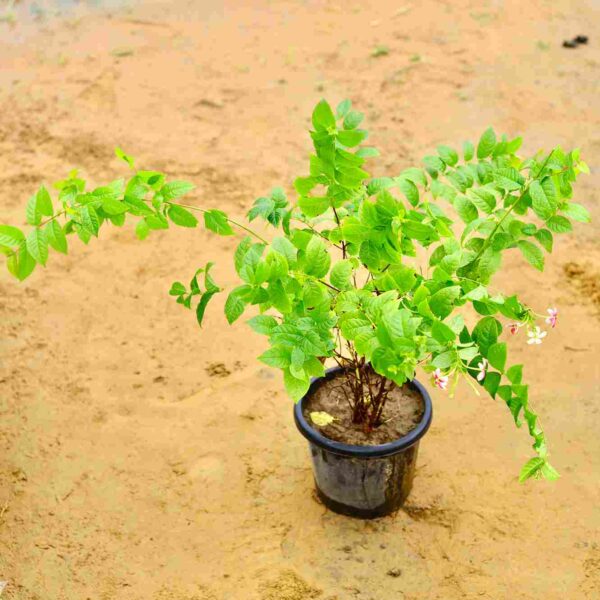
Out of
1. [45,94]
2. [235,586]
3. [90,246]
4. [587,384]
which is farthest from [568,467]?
[45,94]

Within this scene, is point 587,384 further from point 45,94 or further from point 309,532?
point 45,94

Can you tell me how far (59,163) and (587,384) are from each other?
133 inches

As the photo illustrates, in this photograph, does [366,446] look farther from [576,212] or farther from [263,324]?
[576,212]

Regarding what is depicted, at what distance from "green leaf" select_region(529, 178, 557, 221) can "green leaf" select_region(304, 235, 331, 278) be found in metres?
0.56

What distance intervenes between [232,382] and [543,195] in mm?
1780

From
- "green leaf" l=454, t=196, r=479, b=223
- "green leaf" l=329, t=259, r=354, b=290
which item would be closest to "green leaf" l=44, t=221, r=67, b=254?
"green leaf" l=329, t=259, r=354, b=290

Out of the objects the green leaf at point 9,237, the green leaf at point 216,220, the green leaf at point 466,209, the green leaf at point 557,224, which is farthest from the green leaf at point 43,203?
the green leaf at point 557,224

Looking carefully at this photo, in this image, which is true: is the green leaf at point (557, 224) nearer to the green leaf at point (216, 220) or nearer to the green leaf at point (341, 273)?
the green leaf at point (341, 273)

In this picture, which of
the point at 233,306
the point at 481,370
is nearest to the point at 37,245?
the point at 233,306

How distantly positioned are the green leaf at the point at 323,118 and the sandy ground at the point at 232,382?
148 centimetres

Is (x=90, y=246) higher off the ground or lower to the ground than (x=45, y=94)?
lower

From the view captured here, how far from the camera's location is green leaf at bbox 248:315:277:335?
204cm

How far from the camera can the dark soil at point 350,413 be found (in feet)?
8.60

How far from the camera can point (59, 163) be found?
490 centimetres
